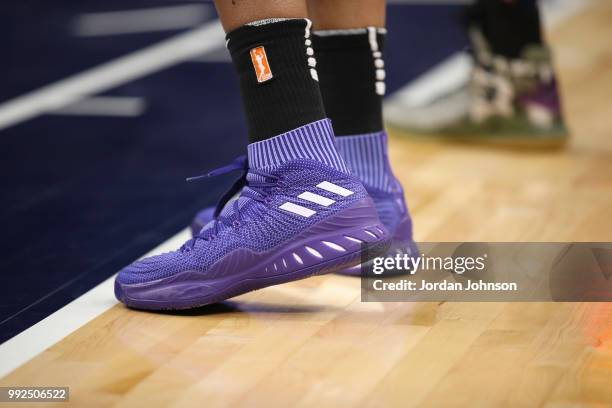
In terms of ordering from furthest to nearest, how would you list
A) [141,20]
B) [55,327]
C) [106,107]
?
[141,20]
[106,107]
[55,327]

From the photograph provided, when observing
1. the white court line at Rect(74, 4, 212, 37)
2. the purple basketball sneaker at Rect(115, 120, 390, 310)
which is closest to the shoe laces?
the purple basketball sneaker at Rect(115, 120, 390, 310)

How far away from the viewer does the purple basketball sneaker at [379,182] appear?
162 cm

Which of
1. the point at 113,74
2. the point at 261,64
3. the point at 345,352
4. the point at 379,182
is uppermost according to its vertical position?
the point at 261,64

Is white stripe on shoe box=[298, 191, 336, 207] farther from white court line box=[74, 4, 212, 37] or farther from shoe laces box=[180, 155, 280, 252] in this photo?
white court line box=[74, 4, 212, 37]

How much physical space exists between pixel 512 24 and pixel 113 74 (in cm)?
119

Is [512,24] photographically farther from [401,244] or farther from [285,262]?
[285,262]

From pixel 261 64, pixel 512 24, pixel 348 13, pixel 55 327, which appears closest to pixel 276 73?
pixel 261 64

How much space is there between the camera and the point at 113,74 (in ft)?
10.1

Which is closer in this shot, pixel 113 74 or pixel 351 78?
pixel 351 78

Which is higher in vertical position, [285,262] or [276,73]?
[276,73]

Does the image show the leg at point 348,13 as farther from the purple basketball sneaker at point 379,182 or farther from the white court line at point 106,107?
the white court line at point 106,107

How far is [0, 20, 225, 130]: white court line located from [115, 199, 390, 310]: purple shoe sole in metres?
1.23

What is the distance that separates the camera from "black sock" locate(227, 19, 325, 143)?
1.41m

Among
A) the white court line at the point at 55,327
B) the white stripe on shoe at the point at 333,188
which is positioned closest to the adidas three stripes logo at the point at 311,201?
the white stripe on shoe at the point at 333,188
